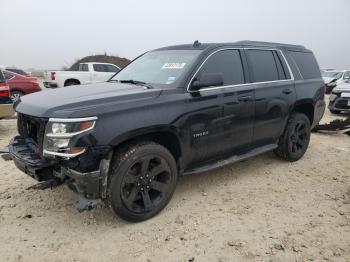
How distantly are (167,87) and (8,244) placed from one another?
7.31ft

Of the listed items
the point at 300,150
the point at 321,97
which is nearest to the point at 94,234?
the point at 300,150

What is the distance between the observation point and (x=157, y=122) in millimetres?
3707

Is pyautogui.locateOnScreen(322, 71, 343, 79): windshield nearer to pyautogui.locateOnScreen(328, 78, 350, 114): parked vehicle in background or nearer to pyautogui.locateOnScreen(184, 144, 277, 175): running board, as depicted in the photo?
pyautogui.locateOnScreen(328, 78, 350, 114): parked vehicle in background

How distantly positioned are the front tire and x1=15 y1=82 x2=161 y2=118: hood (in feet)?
1.56

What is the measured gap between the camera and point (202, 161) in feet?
14.4

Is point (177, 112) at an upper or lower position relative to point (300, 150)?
upper

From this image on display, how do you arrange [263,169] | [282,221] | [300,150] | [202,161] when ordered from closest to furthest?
[282,221] → [202,161] → [263,169] → [300,150]

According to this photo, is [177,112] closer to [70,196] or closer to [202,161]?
[202,161]

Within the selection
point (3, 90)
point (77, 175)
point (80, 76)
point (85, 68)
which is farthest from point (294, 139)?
point (85, 68)

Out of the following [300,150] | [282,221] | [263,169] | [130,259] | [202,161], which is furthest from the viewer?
[300,150]

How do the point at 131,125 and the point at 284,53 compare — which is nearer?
the point at 131,125

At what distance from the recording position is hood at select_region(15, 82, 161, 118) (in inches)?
132

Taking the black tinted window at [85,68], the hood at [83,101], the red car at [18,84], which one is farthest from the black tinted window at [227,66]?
the black tinted window at [85,68]

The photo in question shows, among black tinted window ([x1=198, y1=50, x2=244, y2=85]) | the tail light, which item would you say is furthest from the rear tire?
the tail light
